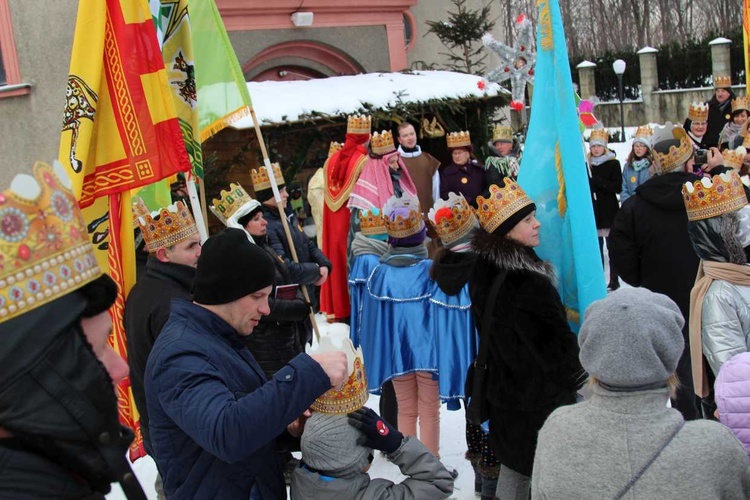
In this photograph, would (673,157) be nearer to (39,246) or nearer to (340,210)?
(340,210)

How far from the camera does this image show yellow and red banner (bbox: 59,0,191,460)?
13.4 feet

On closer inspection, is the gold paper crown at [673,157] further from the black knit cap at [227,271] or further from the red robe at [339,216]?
the black knit cap at [227,271]

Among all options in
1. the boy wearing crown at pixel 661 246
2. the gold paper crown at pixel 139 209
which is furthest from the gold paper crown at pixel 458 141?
the gold paper crown at pixel 139 209

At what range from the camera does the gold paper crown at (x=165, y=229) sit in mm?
3977

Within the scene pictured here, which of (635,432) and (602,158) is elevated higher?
(602,158)

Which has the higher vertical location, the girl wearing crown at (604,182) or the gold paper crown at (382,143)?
the gold paper crown at (382,143)

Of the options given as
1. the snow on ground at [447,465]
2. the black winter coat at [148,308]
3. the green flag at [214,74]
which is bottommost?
the snow on ground at [447,465]

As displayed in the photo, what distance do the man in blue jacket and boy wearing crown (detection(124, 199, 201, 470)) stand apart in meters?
1.16

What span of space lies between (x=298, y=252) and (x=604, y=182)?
428cm

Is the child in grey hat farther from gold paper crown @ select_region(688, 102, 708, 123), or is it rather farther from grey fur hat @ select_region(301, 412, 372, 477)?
gold paper crown @ select_region(688, 102, 708, 123)

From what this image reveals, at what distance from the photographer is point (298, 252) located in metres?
6.30

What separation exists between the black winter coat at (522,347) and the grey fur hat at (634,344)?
63.7 inches

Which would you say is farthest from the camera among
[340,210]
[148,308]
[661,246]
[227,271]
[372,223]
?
[340,210]

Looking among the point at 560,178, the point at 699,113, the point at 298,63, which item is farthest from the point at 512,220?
the point at 298,63
